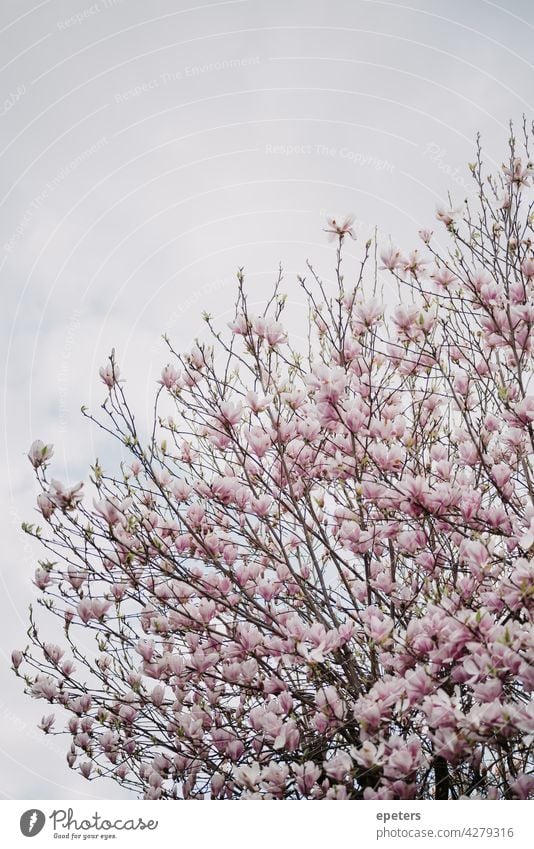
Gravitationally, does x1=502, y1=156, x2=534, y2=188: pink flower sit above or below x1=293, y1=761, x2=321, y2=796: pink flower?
above

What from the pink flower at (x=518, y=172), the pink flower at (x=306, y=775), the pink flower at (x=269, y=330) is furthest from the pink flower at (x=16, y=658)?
the pink flower at (x=518, y=172)

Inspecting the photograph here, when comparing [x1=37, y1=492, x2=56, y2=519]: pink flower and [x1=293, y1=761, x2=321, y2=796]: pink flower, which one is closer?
[x1=293, y1=761, x2=321, y2=796]: pink flower

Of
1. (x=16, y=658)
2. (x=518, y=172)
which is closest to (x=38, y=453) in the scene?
(x=16, y=658)

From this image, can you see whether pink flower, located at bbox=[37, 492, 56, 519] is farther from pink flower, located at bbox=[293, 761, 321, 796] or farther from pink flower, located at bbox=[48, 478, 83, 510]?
pink flower, located at bbox=[293, 761, 321, 796]

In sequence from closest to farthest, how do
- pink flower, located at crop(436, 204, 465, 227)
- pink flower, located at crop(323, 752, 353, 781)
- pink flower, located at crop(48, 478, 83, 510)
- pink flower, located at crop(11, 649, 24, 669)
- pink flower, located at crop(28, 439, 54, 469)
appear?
pink flower, located at crop(323, 752, 353, 781) < pink flower, located at crop(48, 478, 83, 510) < pink flower, located at crop(28, 439, 54, 469) < pink flower, located at crop(436, 204, 465, 227) < pink flower, located at crop(11, 649, 24, 669)

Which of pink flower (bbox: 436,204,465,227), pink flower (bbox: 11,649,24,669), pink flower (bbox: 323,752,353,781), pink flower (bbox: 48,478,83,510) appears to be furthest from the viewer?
pink flower (bbox: 11,649,24,669)

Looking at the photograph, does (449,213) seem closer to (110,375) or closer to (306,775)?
(110,375)

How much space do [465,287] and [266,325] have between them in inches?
32.3

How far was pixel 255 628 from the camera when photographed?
238 cm

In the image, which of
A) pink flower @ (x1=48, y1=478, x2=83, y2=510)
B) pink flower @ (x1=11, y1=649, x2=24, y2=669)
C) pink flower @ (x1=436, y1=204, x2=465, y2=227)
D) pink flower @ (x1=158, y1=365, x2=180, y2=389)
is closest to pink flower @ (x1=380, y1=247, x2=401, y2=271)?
pink flower @ (x1=436, y1=204, x2=465, y2=227)
